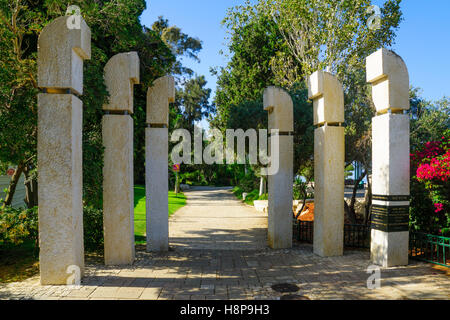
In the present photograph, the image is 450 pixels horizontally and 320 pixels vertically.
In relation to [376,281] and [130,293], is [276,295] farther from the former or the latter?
[130,293]

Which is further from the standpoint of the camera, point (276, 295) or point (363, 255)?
point (363, 255)

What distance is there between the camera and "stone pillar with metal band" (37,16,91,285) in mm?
5000

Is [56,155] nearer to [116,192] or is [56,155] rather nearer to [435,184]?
[116,192]

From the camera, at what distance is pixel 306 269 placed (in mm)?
6117

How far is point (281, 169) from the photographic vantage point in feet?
26.1

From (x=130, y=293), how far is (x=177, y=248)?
3.55m

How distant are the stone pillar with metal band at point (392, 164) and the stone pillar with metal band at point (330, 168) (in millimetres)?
971

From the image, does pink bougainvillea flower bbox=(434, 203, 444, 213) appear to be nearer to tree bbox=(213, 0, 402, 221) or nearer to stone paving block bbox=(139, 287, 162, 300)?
tree bbox=(213, 0, 402, 221)

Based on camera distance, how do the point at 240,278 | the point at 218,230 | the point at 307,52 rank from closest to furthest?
the point at 240,278
the point at 218,230
the point at 307,52

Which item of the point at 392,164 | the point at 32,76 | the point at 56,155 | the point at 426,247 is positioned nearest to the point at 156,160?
the point at 56,155

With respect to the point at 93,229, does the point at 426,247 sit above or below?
below

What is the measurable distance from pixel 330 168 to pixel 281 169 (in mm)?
1340

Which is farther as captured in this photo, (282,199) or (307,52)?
(307,52)
